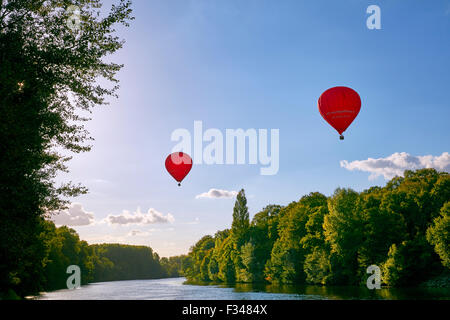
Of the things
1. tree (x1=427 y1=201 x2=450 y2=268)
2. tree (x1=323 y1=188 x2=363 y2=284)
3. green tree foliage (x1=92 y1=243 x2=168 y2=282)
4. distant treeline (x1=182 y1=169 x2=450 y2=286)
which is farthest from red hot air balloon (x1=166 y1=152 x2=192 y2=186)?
green tree foliage (x1=92 y1=243 x2=168 y2=282)

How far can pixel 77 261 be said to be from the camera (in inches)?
3989

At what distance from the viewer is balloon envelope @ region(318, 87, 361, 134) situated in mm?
24203

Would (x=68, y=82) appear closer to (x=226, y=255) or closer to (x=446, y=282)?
(x=446, y=282)

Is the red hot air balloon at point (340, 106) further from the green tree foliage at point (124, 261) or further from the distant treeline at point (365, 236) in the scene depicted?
the green tree foliage at point (124, 261)

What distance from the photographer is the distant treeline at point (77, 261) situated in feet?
148

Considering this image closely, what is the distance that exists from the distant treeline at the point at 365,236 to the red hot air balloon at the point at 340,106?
30.2m

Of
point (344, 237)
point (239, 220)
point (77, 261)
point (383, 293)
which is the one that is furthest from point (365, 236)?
point (77, 261)

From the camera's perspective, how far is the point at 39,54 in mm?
15273

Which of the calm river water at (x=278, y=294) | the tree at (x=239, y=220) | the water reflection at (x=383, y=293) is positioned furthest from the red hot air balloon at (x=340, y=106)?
the tree at (x=239, y=220)

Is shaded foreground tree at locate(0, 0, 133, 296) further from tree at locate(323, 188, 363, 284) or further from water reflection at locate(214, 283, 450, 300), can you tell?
tree at locate(323, 188, 363, 284)

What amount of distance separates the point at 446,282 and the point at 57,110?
45.6 metres

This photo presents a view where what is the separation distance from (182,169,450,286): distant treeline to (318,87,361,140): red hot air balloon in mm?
30202
